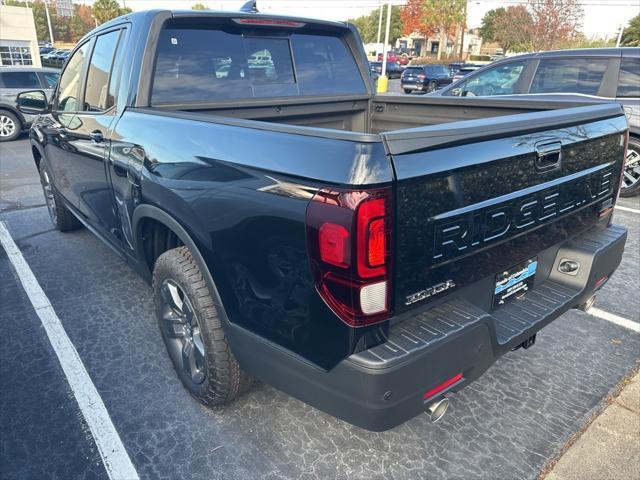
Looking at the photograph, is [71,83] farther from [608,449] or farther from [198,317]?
[608,449]

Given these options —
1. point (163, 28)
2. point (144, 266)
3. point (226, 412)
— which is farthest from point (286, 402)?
point (163, 28)

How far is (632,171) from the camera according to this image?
660 centimetres

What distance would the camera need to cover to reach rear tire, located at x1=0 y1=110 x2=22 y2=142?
10641 mm

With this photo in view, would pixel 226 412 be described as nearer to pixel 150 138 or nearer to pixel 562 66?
pixel 150 138

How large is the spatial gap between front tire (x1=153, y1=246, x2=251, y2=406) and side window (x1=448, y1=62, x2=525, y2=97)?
617 centimetres

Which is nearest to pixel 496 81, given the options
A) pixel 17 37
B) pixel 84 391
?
pixel 84 391

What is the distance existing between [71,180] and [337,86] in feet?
7.59

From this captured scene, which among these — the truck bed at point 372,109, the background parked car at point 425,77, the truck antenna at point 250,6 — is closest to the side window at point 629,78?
the truck bed at point 372,109

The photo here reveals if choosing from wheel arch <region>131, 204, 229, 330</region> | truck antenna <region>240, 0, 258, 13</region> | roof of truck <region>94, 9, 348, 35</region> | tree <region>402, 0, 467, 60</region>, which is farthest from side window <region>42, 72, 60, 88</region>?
tree <region>402, 0, 467, 60</region>

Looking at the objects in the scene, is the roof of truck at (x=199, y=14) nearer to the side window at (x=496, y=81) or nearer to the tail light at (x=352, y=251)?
the tail light at (x=352, y=251)

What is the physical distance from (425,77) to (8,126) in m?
20.0

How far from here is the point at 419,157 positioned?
159 centimetres

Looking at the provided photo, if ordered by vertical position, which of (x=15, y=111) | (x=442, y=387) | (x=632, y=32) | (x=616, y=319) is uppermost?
(x=632, y=32)

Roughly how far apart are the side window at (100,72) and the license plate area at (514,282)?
8.79ft
